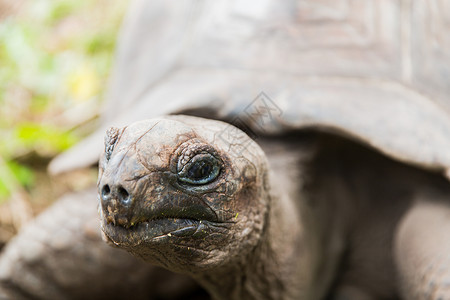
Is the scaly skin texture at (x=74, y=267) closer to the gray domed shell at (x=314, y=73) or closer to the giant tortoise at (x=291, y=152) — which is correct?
the giant tortoise at (x=291, y=152)

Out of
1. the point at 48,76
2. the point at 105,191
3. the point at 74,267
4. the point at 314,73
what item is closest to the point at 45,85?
the point at 48,76

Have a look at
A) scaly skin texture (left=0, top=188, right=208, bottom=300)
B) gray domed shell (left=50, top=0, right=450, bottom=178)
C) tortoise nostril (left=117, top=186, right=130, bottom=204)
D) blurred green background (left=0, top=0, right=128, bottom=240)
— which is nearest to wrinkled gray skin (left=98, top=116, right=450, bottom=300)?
tortoise nostril (left=117, top=186, right=130, bottom=204)

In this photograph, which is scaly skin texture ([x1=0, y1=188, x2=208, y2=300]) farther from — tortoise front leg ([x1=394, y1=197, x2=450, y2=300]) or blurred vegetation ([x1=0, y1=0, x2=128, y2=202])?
tortoise front leg ([x1=394, y1=197, x2=450, y2=300])

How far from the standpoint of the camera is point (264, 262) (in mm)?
2043

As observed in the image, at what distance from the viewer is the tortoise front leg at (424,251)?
6.97 ft

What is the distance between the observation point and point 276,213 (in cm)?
201

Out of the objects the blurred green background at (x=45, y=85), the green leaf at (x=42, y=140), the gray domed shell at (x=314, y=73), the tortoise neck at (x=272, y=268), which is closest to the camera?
the tortoise neck at (x=272, y=268)

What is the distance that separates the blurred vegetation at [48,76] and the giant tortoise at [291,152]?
Result: 121 cm

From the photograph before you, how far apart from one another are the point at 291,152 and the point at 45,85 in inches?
138

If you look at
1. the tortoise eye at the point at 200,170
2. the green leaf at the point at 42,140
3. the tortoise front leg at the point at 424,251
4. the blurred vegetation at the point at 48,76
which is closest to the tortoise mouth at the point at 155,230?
the tortoise eye at the point at 200,170

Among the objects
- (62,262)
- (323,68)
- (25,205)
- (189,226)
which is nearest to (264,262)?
(189,226)

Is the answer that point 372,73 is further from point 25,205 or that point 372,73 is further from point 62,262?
point 25,205

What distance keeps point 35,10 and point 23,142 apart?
10.1 ft

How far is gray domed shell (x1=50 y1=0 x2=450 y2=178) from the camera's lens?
7.40 ft
